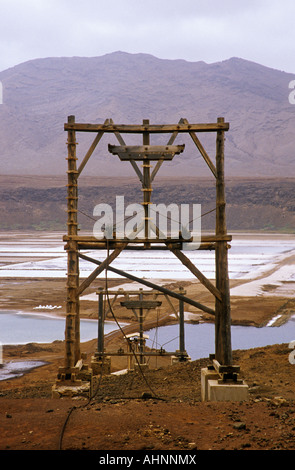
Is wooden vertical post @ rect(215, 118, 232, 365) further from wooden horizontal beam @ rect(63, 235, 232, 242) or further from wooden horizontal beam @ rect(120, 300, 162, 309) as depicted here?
wooden horizontal beam @ rect(120, 300, 162, 309)

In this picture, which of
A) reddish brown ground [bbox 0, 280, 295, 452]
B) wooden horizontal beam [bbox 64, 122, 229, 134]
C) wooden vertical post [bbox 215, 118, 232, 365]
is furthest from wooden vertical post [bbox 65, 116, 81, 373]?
wooden vertical post [bbox 215, 118, 232, 365]

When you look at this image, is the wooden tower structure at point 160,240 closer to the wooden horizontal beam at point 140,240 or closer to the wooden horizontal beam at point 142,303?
the wooden horizontal beam at point 140,240

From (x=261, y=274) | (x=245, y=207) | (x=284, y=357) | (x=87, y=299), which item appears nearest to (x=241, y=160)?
(x=245, y=207)

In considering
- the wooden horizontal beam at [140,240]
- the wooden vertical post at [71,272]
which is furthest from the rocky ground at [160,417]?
the wooden horizontal beam at [140,240]

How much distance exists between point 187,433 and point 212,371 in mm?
3300

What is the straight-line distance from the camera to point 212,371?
9.58 metres

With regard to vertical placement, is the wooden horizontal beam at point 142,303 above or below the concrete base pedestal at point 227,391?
above

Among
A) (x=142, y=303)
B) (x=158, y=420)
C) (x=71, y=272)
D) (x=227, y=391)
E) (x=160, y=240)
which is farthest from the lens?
(x=142, y=303)

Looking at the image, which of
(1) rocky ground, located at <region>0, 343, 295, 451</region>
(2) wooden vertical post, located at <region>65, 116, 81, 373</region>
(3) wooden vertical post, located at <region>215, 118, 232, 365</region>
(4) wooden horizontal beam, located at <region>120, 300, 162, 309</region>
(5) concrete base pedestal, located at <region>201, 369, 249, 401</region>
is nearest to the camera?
(1) rocky ground, located at <region>0, 343, 295, 451</region>

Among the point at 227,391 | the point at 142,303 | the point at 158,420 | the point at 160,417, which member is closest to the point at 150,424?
the point at 158,420

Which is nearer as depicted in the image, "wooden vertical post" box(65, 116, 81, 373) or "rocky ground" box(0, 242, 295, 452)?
"rocky ground" box(0, 242, 295, 452)

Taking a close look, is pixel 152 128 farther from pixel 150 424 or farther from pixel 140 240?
pixel 150 424

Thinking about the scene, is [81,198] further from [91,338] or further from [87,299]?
[91,338]

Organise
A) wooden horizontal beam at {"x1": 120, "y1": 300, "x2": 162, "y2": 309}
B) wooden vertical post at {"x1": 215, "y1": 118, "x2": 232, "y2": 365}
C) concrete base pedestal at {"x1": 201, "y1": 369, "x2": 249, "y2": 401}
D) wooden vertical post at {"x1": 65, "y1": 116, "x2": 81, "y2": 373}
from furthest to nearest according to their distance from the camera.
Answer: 1. wooden horizontal beam at {"x1": 120, "y1": 300, "x2": 162, "y2": 309}
2. wooden vertical post at {"x1": 65, "y1": 116, "x2": 81, "y2": 373}
3. wooden vertical post at {"x1": 215, "y1": 118, "x2": 232, "y2": 365}
4. concrete base pedestal at {"x1": 201, "y1": 369, "x2": 249, "y2": 401}
